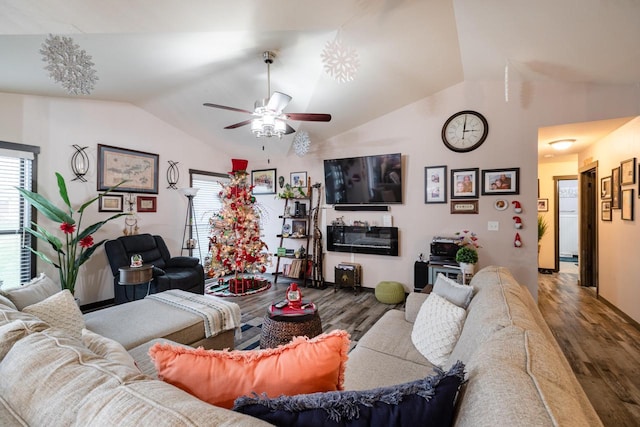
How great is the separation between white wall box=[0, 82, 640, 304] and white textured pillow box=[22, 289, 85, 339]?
267 cm

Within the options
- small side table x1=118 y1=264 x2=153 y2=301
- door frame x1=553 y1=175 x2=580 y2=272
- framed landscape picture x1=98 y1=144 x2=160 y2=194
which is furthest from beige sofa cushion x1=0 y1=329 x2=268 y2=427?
door frame x1=553 y1=175 x2=580 y2=272

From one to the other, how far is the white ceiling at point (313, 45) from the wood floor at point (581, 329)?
2.35 m

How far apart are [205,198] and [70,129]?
7.64 ft

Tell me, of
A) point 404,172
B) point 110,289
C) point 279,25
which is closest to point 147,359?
point 279,25

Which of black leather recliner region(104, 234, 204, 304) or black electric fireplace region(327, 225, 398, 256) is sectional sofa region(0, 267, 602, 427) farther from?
black electric fireplace region(327, 225, 398, 256)

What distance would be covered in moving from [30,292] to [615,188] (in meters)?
5.94

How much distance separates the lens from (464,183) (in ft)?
13.4

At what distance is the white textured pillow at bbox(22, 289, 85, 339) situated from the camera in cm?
160

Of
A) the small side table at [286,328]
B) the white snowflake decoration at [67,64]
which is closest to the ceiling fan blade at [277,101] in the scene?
the white snowflake decoration at [67,64]

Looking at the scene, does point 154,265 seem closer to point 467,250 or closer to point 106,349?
point 106,349

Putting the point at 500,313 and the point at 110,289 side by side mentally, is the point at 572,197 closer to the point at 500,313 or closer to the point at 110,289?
the point at 500,313

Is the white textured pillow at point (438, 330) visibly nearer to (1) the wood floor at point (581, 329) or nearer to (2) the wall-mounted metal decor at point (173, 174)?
(1) the wood floor at point (581, 329)

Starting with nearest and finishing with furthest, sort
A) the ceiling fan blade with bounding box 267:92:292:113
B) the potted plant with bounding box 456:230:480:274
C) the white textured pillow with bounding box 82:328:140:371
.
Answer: the white textured pillow with bounding box 82:328:140:371, the ceiling fan blade with bounding box 267:92:292:113, the potted plant with bounding box 456:230:480:274

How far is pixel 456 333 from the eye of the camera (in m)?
1.64
